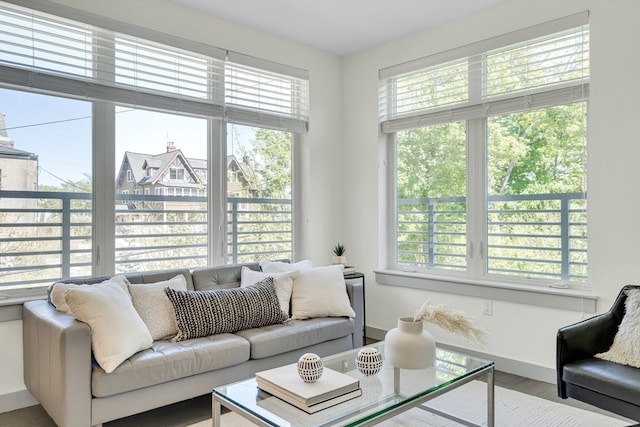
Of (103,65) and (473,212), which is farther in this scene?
(473,212)

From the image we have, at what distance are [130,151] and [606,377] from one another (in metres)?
3.17

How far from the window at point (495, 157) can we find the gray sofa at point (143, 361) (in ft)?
4.40

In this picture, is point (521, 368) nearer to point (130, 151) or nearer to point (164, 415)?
point (164, 415)

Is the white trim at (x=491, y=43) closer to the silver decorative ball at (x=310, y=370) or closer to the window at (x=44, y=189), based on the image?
the window at (x=44, y=189)

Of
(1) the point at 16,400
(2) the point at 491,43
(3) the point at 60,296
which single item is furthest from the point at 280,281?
(2) the point at 491,43

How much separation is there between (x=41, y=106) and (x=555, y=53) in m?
3.48

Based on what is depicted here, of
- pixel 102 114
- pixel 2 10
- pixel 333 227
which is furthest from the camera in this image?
pixel 333 227

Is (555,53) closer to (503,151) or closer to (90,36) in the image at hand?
(503,151)

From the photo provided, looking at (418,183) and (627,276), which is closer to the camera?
(627,276)

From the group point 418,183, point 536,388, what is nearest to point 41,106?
point 418,183

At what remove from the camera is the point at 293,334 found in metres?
2.90

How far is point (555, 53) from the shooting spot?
10.3 feet

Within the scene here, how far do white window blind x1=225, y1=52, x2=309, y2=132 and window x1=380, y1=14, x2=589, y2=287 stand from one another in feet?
2.60

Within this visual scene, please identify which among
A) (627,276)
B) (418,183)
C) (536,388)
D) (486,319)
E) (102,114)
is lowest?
(536,388)
